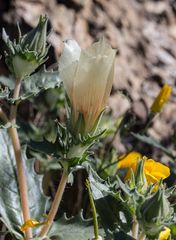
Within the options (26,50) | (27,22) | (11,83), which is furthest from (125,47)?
(26,50)

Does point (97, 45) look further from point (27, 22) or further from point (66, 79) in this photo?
point (27, 22)

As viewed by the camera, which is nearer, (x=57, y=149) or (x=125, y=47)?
(x=57, y=149)

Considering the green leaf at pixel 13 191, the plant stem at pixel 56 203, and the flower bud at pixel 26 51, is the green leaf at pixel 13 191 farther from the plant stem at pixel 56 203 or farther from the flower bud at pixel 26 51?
the flower bud at pixel 26 51

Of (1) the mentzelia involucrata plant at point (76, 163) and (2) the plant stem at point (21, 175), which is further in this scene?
(2) the plant stem at point (21, 175)

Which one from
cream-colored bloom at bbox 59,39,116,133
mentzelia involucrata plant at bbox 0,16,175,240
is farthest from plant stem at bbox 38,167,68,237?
cream-colored bloom at bbox 59,39,116,133

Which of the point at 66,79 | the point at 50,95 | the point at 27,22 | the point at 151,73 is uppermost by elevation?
the point at 66,79

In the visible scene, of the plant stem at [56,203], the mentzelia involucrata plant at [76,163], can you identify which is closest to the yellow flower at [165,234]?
the mentzelia involucrata plant at [76,163]
